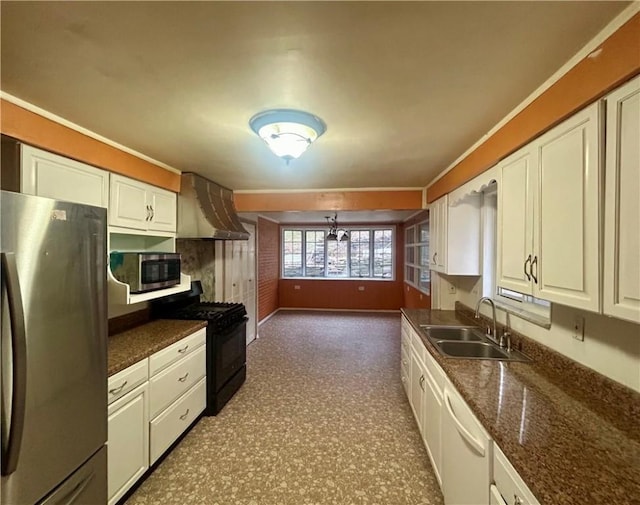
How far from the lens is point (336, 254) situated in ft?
27.1

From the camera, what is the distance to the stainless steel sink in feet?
8.61

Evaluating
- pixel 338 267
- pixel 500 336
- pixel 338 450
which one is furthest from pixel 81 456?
pixel 338 267

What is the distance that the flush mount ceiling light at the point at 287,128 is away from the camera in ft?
5.76

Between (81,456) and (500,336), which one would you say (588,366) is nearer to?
(500,336)

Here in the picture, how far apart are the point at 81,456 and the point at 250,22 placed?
80.0 inches

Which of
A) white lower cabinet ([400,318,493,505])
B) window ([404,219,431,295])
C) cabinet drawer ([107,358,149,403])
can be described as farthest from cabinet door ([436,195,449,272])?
cabinet drawer ([107,358,149,403])

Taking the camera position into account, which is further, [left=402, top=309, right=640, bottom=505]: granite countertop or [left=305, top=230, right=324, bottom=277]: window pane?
[left=305, top=230, right=324, bottom=277]: window pane

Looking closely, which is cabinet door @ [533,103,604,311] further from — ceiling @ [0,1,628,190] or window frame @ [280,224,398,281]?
window frame @ [280,224,398,281]

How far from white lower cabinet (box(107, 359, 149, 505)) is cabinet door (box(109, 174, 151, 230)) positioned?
113 centimetres

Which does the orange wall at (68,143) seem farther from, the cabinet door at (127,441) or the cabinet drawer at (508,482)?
the cabinet drawer at (508,482)

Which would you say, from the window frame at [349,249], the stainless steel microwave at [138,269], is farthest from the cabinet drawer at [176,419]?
the window frame at [349,249]

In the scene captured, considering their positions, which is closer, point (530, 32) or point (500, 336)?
point (530, 32)

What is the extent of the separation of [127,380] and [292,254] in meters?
6.51

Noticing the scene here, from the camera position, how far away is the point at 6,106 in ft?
5.26
